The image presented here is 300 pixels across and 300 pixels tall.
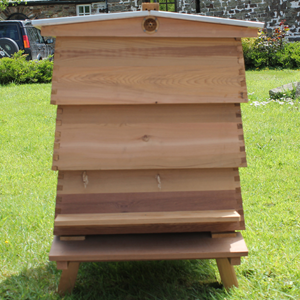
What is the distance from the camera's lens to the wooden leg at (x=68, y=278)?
205 cm

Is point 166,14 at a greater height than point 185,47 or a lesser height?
greater

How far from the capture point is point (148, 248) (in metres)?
1.97

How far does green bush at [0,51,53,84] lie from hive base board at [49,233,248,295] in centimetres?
810

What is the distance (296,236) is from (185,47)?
1.69 metres

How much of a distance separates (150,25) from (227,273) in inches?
57.2

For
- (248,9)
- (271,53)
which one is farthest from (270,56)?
(248,9)

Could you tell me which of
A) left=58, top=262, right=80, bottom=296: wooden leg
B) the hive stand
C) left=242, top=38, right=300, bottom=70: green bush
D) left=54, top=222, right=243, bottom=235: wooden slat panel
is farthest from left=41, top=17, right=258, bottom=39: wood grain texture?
left=242, top=38, right=300, bottom=70: green bush

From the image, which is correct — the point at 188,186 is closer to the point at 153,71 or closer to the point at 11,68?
the point at 153,71

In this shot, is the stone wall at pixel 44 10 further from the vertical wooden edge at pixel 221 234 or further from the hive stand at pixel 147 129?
the vertical wooden edge at pixel 221 234

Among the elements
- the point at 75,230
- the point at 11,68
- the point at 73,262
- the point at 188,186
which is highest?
the point at 188,186

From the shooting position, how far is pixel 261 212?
3064mm

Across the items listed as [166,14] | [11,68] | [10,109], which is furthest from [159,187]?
[11,68]

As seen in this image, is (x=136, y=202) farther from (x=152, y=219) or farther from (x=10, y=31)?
(x=10, y=31)

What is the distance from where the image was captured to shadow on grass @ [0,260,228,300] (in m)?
2.12
